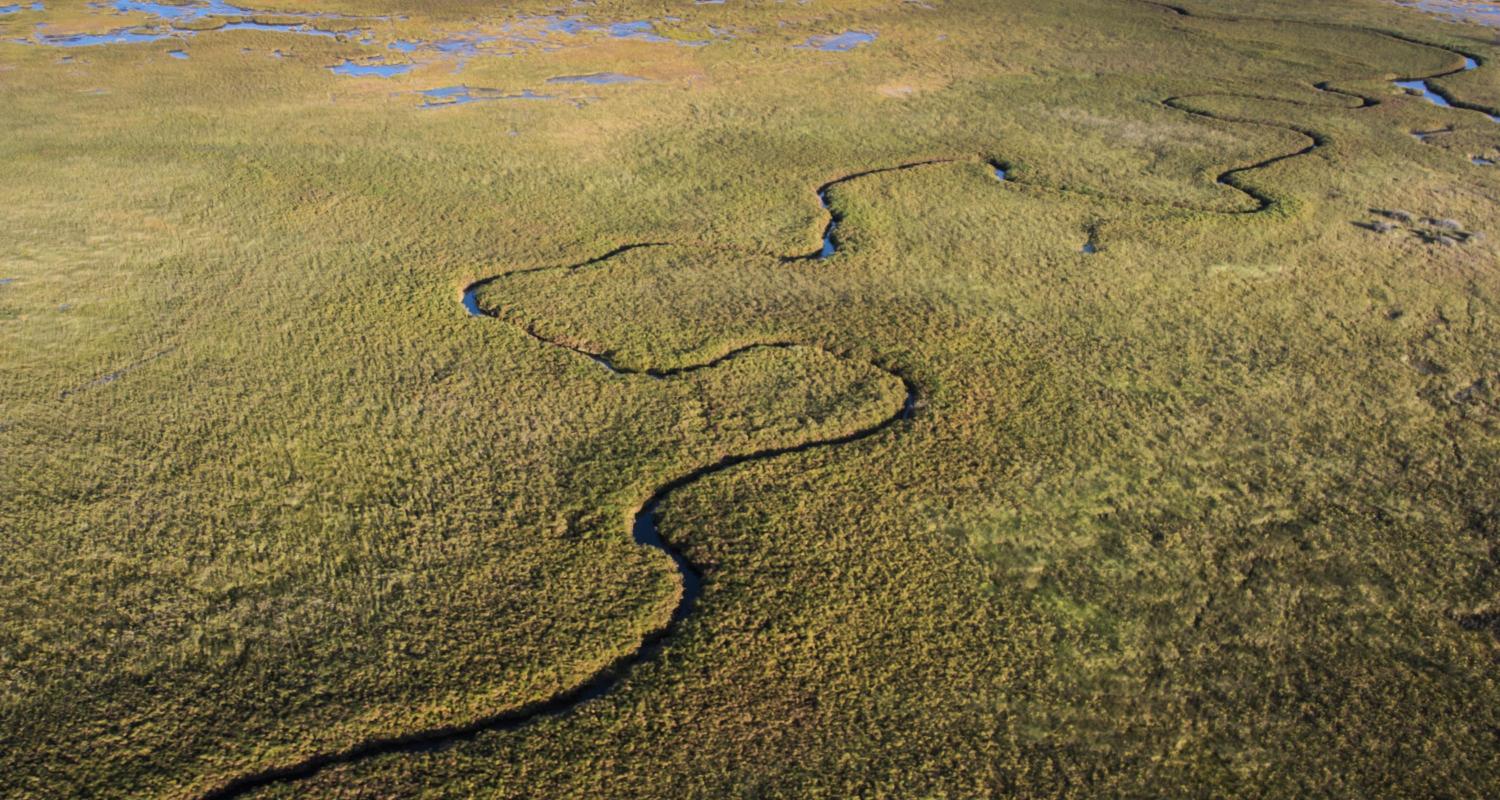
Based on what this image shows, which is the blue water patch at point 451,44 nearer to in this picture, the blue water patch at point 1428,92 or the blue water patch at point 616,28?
the blue water patch at point 616,28

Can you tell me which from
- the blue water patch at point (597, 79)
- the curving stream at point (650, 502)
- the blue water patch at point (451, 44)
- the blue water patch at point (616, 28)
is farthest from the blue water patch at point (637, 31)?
the curving stream at point (650, 502)

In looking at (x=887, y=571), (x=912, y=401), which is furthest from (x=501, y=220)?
(x=887, y=571)

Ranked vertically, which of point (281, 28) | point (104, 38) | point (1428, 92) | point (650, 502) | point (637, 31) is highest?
point (1428, 92)

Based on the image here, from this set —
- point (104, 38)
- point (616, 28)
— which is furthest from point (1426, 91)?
point (104, 38)

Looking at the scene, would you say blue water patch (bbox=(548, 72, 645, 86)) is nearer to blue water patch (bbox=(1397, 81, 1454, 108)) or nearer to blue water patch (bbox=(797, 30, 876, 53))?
blue water patch (bbox=(797, 30, 876, 53))

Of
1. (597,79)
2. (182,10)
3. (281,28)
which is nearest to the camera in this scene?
(597,79)

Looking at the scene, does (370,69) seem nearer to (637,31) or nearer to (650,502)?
(637,31)

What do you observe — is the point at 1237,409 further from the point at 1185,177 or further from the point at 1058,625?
the point at 1185,177
